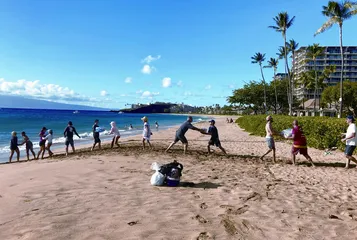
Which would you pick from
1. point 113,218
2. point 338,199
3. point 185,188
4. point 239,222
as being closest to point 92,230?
point 113,218

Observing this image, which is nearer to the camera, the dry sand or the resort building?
the dry sand

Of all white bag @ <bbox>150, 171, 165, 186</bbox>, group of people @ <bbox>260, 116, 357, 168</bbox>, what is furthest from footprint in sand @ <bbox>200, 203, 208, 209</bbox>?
group of people @ <bbox>260, 116, 357, 168</bbox>

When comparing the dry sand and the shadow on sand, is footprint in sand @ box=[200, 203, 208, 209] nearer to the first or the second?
the dry sand

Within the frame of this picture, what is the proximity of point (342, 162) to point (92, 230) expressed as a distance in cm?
956

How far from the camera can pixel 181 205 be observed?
5242 mm

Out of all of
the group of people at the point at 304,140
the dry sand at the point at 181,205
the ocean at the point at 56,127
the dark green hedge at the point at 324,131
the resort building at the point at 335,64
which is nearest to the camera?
the dry sand at the point at 181,205

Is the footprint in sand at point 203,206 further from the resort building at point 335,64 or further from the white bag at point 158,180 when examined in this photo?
the resort building at point 335,64

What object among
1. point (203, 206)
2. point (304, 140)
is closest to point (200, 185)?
point (203, 206)

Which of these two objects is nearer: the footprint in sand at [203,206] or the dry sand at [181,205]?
the dry sand at [181,205]

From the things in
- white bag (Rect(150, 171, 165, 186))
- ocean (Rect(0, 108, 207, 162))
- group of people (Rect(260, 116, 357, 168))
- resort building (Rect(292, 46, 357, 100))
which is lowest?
ocean (Rect(0, 108, 207, 162))

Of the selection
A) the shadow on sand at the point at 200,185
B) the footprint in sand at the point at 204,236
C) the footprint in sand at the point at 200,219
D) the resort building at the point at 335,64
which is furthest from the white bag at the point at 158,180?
the resort building at the point at 335,64

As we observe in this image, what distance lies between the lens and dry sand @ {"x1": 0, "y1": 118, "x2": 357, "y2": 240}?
13.5 ft

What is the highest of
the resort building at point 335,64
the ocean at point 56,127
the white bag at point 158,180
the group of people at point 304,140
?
the resort building at point 335,64

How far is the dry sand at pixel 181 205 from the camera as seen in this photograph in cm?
411
